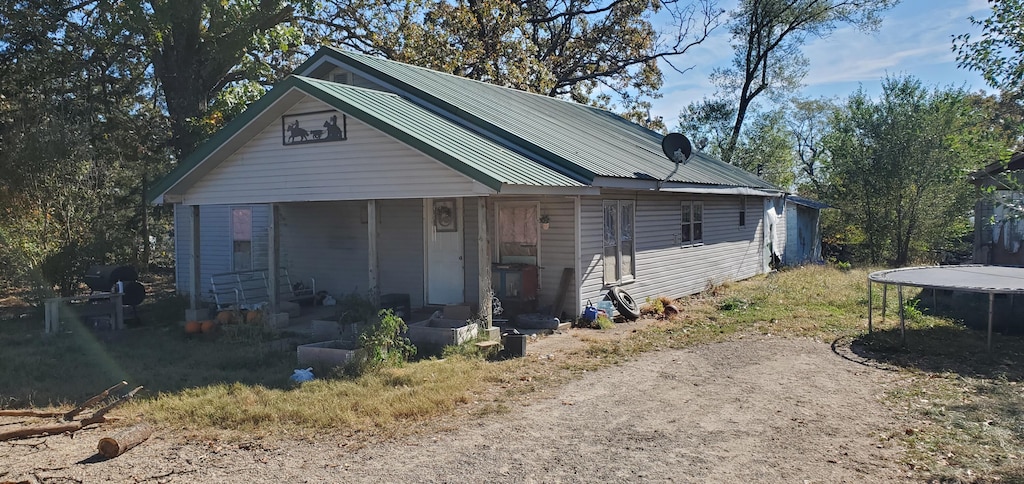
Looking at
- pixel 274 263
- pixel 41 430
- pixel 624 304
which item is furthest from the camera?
pixel 624 304

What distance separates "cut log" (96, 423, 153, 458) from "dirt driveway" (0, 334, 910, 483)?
87 millimetres

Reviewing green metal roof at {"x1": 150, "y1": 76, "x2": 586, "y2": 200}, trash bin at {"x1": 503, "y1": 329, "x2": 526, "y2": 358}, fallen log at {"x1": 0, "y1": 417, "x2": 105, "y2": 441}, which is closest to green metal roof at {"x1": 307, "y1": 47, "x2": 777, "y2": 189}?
green metal roof at {"x1": 150, "y1": 76, "x2": 586, "y2": 200}

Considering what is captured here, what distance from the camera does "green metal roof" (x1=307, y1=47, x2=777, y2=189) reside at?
1166 centimetres

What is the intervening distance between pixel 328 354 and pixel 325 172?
3435 mm

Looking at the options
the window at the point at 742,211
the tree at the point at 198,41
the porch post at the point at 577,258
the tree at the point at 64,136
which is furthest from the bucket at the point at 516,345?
the tree at the point at 198,41

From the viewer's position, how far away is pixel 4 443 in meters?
6.10

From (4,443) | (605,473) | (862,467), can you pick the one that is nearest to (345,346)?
(4,443)

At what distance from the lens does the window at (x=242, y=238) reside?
15.5 metres

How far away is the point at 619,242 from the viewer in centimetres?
1254

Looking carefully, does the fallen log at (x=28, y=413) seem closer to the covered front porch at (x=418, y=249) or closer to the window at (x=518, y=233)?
the covered front porch at (x=418, y=249)

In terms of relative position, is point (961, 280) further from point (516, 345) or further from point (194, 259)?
point (194, 259)

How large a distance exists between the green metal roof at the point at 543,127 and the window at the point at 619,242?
0.73 meters

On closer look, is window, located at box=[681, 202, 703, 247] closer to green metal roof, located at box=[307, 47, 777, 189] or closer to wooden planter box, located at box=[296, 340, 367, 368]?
green metal roof, located at box=[307, 47, 777, 189]

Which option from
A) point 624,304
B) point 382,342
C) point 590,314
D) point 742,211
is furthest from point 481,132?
point 742,211
